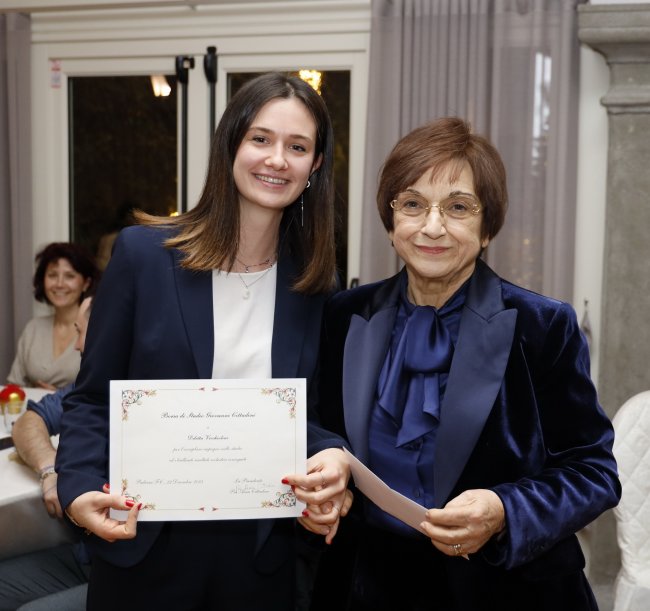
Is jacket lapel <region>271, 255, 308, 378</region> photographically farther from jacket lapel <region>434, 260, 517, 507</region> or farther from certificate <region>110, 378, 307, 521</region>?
jacket lapel <region>434, 260, 517, 507</region>

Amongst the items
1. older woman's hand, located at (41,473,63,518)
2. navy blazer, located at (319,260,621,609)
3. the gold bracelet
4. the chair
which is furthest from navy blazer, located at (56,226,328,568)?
the chair

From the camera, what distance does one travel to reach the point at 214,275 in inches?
73.4

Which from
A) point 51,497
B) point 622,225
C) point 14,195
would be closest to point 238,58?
point 14,195

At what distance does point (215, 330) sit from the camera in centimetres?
182

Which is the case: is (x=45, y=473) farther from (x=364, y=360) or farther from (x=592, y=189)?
(x=592, y=189)

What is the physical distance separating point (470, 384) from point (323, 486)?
363 mm

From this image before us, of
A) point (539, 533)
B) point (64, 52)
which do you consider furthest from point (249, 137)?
point (64, 52)

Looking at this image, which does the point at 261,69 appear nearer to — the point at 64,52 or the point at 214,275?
the point at 64,52

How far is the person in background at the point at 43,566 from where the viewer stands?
8.20ft

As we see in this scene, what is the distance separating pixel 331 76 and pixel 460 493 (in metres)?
3.43

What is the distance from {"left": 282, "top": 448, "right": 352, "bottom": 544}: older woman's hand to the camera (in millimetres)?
1649

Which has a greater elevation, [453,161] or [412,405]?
[453,161]

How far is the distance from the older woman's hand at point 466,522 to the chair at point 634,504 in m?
1.13

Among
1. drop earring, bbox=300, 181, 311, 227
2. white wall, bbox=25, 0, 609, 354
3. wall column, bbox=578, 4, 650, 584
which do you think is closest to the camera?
drop earring, bbox=300, 181, 311, 227
